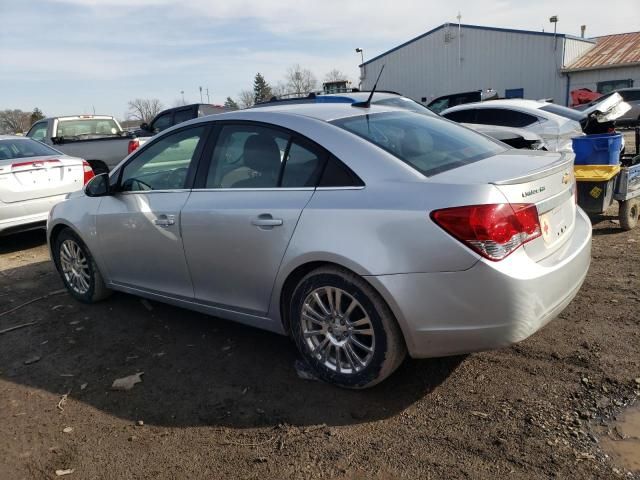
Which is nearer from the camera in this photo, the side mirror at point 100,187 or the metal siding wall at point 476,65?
the side mirror at point 100,187

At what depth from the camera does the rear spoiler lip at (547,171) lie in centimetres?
266

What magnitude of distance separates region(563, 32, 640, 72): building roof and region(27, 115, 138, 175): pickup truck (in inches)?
1073

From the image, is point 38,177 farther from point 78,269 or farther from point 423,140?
point 423,140

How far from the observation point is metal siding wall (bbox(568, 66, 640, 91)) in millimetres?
29953

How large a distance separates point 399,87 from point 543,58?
9477mm

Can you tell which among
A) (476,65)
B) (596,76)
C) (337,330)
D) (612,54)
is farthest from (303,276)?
(612,54)

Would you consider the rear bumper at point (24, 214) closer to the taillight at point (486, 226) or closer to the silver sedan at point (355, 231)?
the silver sedan at point (355, 231)

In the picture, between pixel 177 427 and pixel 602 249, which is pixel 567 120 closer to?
pixel 602 249

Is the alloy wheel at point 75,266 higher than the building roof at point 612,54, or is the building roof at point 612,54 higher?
the building roof at point 612,54

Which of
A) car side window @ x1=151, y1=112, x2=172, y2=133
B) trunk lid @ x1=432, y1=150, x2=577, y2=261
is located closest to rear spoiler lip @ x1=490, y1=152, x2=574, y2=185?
trunk lid @ x1=432, y1=150, x2=577, y2=261

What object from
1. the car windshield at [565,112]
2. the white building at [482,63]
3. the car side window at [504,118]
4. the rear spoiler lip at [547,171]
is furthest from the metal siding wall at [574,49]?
the rear spoiler lip at [547,171]

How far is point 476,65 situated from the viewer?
108 ft

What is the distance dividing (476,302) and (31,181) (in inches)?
246

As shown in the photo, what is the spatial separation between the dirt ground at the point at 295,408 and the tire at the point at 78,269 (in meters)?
0.57
